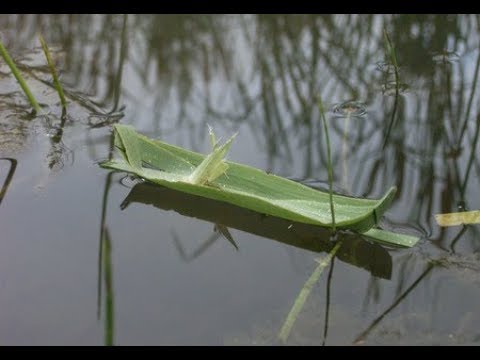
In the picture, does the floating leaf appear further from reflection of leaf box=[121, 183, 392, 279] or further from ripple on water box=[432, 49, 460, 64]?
ripple on water box=[432, 49, 460, 64]

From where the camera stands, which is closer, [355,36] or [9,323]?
[9,323]

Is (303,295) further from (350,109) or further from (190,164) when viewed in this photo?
(350,109)

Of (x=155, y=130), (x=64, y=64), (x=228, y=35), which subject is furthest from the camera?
(x=228, y=35)

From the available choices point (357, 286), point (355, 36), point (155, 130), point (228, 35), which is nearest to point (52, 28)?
point (228, 35)

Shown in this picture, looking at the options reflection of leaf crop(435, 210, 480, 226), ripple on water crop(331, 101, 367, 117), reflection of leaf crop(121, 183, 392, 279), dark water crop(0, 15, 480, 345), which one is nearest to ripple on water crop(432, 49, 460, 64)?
dark water crop(0, 15, 480, 345)

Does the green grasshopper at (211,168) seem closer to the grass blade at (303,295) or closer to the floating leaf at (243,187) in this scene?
the floating leaf at (243,187)

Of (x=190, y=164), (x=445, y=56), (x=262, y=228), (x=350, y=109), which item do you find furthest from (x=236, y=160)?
(x=445, y=56)

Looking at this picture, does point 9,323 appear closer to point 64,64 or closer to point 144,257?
point 144,257
